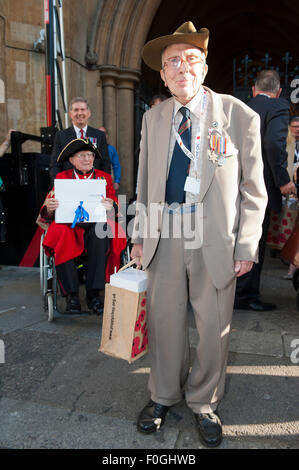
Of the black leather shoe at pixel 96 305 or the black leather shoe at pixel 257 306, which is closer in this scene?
the black leather shoe at pixel 96 305

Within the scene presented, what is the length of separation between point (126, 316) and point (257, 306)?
6.41ft

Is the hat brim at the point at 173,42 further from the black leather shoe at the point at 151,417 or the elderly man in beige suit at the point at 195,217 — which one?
the black leather shoe at the point at 151,417

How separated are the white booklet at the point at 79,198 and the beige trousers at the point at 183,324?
1603 mm

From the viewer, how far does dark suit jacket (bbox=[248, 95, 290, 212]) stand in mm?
3330

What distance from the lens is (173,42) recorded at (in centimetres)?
183

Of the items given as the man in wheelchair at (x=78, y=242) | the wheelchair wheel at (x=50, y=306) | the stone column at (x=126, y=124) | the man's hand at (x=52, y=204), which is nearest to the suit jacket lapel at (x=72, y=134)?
the man in wheelchair at (x=78, y=242)

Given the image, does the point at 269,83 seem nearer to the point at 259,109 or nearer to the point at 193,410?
the point at 259,109

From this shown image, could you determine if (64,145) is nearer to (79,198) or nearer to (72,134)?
(72,134)

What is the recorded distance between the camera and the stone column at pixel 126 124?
305 inches

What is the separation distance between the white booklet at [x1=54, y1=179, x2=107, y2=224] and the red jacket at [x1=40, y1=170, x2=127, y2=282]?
3.7 inches

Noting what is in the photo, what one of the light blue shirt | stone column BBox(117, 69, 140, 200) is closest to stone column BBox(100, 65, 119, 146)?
stone column BBox(117, 69, 140, 200)

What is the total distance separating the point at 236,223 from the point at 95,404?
49.0 inches

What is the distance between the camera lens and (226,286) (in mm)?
1875

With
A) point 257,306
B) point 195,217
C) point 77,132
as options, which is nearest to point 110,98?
point 77,132
